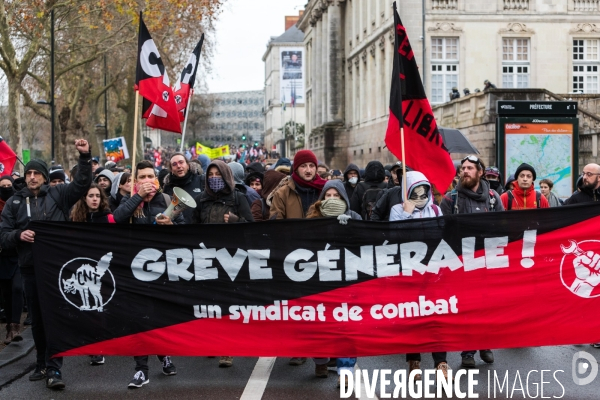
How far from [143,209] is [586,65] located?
1701 inches

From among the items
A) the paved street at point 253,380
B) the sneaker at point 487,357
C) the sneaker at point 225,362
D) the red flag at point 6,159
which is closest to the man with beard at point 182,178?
the paved street at point 253,380

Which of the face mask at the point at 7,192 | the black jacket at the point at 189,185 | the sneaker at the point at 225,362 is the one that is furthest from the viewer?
the face mask at the point at 7,192

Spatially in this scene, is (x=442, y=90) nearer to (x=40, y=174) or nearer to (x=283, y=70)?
(x=40, y=174)

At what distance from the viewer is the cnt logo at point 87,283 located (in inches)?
328

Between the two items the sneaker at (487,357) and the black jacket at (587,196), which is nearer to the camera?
the sneaker at (487,357)

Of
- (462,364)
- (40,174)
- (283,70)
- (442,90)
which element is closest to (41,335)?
(40,174)

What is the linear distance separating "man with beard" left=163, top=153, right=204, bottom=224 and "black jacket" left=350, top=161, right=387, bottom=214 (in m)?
3.54

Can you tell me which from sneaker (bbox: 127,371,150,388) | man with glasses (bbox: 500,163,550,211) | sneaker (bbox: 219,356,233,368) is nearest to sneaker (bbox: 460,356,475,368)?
sneaker (bbox: 219,356,233,368)

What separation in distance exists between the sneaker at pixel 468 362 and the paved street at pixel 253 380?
95mm

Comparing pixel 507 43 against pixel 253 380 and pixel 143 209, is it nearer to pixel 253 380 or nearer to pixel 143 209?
pixel 143 209

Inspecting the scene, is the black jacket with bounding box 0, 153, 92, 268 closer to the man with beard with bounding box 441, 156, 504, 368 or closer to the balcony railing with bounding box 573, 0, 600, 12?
the man with beard with bounding box 441, 156, 504, 368

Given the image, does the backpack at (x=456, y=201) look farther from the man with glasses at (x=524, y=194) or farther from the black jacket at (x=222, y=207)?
the black jacket at (x=222, y=207)

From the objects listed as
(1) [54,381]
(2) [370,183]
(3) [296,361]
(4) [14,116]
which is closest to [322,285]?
(3) [296,361]

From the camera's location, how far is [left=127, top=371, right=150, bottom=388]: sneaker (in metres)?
A: 8.20
